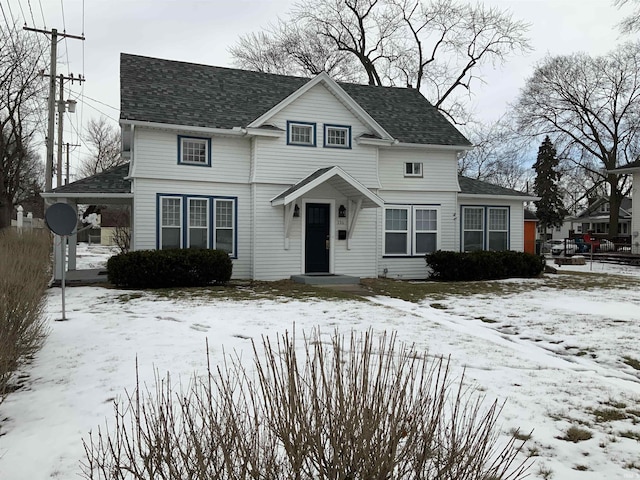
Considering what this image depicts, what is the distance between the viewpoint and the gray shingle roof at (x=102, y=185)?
585 inches

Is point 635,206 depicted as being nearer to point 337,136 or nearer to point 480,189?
point 480,189

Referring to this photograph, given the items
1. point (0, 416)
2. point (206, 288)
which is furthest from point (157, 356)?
point (206, 288)

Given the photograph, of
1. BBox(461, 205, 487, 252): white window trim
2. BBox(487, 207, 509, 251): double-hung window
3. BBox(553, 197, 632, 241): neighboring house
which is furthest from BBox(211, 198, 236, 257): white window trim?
BBox(553, 197, 632, 241): neighboring house

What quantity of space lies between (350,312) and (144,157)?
8.06 meters

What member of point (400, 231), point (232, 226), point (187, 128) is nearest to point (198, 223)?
point (232, 226)

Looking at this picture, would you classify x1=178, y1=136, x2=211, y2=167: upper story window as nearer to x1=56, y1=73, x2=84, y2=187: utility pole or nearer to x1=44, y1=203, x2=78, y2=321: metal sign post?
x1=44, y1=203, x2=78, y2=321: metal sign post

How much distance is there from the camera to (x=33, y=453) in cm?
390

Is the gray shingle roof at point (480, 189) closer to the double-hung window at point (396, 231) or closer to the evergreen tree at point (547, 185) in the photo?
the double-hung window at point (396, 231)

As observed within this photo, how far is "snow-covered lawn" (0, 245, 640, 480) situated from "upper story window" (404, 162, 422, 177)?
593 cm

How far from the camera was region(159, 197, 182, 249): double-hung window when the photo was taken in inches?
587

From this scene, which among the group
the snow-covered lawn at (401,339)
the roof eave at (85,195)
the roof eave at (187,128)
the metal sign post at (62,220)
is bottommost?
the snow-covered lawn at (401,339)

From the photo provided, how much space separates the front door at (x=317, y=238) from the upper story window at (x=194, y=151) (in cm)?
343

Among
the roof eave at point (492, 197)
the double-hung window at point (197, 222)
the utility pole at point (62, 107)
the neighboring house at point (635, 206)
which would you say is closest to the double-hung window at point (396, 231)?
the roof eave at point (492, 197)

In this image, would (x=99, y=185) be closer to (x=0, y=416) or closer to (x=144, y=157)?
(x=144, y=157)
